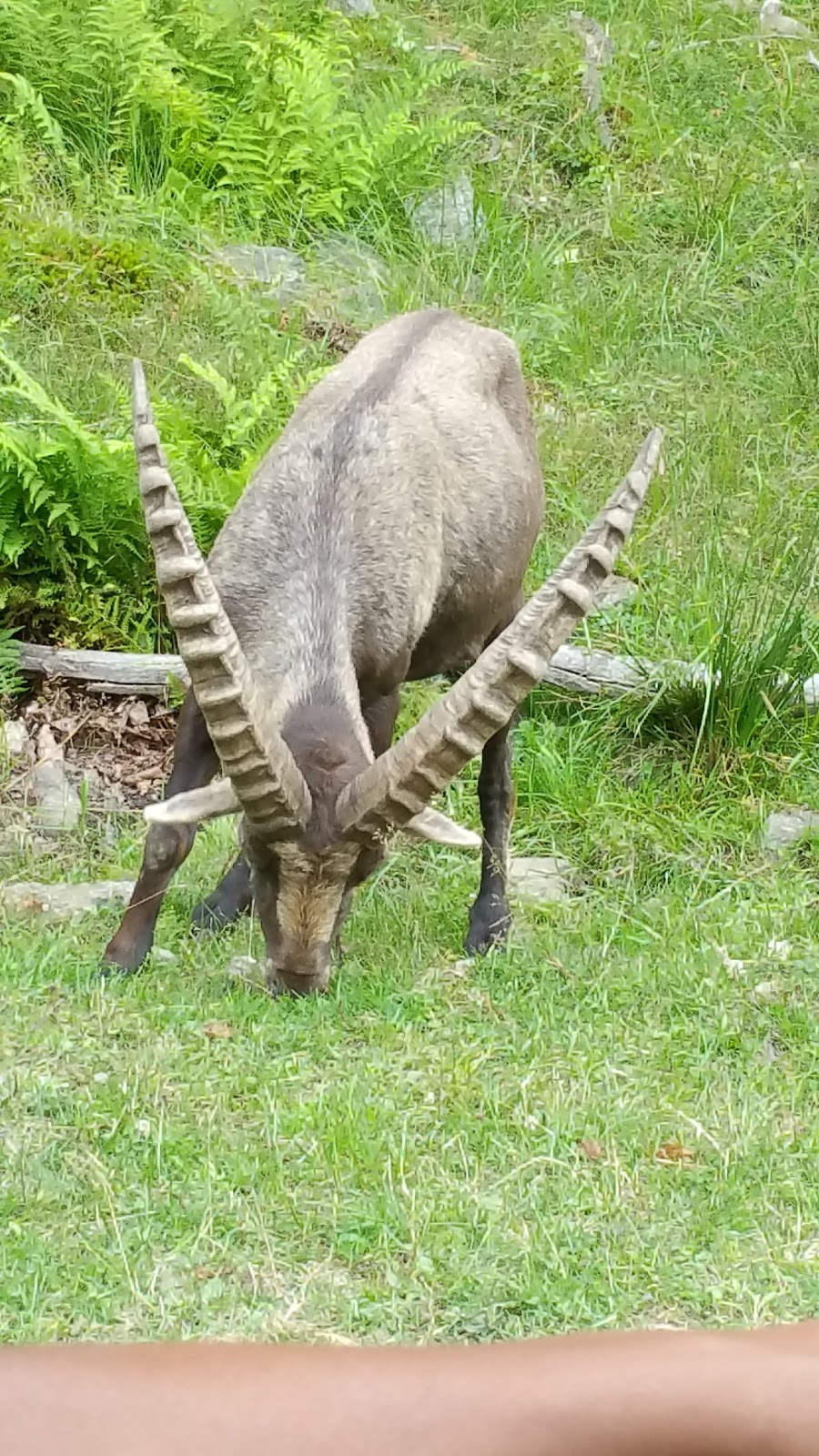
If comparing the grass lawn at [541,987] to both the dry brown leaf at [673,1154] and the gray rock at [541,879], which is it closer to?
the dry brown leaf at [673,1154]

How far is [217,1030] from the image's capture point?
578 centimetres

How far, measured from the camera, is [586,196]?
1436 centimetres

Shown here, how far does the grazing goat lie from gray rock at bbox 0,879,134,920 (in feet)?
19.3

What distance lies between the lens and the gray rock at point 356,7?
15.1 meters

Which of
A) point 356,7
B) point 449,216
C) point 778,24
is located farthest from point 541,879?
point 778,24

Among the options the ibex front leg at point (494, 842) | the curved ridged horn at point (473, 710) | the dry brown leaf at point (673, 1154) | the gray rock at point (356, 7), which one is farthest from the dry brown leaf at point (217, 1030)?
the gray rock at point (356, 7)

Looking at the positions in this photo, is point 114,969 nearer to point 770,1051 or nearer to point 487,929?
point 487,929

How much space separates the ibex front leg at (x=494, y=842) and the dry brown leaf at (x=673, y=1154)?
219cm

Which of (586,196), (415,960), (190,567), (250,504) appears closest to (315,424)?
(250,504)

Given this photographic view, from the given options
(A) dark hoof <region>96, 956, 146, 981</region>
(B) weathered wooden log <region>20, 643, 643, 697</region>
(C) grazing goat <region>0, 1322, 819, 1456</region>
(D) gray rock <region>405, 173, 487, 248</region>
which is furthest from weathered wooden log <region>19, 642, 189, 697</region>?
(C) grazing goat <region>0, 1322, 819, 1456</region>

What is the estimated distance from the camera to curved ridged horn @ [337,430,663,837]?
578cm

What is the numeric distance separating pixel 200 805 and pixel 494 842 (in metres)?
2.34

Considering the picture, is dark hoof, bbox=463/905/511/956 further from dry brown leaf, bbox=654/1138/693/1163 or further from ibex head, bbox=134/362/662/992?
dry brown leaf, bbox=654/1138/693/1163

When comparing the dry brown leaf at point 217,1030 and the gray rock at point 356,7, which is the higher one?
the gray rock at point 356,7
